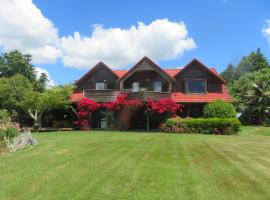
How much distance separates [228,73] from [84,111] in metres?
63.3

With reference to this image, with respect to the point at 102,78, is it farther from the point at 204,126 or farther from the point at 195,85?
the point at 204,126

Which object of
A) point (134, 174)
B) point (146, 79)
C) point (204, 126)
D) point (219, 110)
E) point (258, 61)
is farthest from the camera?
point (258, 61)

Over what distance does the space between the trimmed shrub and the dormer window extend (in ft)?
12.5

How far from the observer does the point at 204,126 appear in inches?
993

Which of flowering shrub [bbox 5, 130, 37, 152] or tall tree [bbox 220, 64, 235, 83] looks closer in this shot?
flowering shrub [bbox 5, 130, 37, 152]

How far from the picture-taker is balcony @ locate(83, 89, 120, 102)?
100ft

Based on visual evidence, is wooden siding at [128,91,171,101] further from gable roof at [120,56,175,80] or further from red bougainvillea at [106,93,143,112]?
gable roof at [120,56,175,80]

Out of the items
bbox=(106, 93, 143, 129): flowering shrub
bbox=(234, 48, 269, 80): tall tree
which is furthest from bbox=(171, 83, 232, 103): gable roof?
bbox=(234, 48, 269, 80): tall tree

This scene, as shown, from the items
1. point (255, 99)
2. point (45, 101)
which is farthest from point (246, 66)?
point (45, 101)

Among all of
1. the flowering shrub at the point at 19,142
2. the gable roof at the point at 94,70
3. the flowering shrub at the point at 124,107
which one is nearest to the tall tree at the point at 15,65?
the gable roof at the point at 94,70

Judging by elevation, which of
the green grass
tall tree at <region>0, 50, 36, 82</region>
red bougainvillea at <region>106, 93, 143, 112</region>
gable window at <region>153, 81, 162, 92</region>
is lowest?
the green grass

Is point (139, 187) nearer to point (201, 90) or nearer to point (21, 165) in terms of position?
point (21, 165)

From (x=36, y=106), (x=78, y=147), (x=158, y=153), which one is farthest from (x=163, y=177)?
(x=36, y=106)

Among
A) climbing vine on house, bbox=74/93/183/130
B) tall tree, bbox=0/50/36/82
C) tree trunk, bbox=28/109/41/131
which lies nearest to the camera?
climbing vine on house, bbox=74/93/183/130
